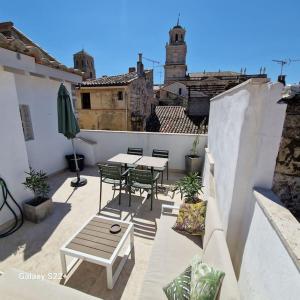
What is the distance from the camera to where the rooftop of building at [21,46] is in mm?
3001

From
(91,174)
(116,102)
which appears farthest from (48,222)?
(116,102)

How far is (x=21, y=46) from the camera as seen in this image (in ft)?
10.5

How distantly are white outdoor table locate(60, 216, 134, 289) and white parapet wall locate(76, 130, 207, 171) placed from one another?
369cm

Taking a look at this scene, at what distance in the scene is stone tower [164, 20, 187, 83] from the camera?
32.2 meters

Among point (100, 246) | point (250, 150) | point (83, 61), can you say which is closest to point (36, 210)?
point (100, 246)

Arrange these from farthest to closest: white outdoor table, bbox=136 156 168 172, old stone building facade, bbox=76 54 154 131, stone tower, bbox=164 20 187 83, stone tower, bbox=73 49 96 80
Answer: stone tower, bbox=164 20 187 83
stone tower, bbox=73 49 96 80
old stone building facade, bbox=76 54 154 131
white outdoor table, bbox=136 156 168 172

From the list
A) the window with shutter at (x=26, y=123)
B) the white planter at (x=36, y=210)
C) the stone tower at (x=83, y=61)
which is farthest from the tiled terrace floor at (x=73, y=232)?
the stone tower at (x=83, y=61)

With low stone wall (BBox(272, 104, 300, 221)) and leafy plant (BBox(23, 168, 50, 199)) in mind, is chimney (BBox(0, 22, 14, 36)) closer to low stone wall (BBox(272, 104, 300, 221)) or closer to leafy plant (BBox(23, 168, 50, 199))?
leafy plant (BBox(23, 168, 50, 199))

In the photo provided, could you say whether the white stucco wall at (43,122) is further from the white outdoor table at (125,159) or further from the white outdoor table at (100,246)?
the white outdoor table at (100,246)

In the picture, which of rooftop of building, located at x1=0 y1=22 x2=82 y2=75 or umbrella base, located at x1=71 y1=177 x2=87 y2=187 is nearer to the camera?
rooftop of building, located at x1=0 y1=22 x2=82 y2=75

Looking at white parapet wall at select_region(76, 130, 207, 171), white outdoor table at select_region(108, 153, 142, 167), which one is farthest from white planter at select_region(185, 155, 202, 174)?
white outdoor table at select_region(108, 153, 142, 167)

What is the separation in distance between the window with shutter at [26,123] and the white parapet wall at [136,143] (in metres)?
1.69

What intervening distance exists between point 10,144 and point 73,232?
203 cm

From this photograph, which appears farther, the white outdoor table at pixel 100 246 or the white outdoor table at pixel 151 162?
the white outdoor table at pixel 151 162
